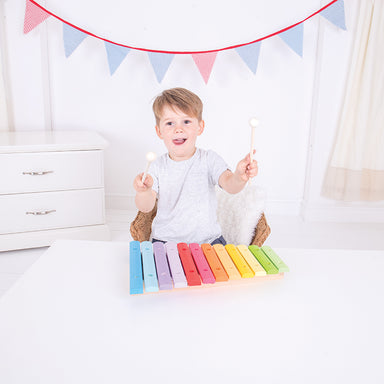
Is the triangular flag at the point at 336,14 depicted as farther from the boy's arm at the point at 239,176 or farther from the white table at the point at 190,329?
the white table at the point at 190,329

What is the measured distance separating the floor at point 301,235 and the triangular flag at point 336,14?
Answer: 1159 millimetres

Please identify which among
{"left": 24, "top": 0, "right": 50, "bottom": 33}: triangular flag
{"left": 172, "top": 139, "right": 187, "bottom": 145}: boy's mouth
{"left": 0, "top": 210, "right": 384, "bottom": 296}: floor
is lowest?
{"left": 0, "top": 210, "right": 384, "bottom": 296}: floor

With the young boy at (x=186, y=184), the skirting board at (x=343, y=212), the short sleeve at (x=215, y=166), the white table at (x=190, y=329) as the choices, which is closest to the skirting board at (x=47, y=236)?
the young boy at (x=186, y=184)

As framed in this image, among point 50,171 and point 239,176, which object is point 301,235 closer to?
point 239,176

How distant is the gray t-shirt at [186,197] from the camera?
4.44ft

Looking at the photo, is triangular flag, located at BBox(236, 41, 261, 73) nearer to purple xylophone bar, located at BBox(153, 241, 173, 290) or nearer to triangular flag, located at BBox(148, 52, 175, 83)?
triangular flag, located at BBox(148, 52, 175, 83)

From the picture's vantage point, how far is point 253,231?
55.7 inches

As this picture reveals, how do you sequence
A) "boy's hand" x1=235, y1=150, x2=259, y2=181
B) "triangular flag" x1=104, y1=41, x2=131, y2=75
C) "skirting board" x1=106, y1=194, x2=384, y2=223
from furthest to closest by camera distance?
"skirting board" x1=106, y1=194, x2=384, y2=223, "triangular flag" x1=104, y1=41, x2=131, y2=75, "boy's hand" x1=235, y1=150, x2=259, y2=181

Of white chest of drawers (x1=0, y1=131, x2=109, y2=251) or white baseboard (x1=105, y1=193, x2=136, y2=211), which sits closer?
white chest of drawers (x1=0, y1=131, x2=109, y2=251)

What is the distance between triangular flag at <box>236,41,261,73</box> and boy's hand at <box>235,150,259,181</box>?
1.36 meters

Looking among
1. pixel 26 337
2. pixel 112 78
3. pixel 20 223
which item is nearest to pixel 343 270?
pixel 26 337

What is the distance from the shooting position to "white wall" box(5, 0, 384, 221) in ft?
7.89

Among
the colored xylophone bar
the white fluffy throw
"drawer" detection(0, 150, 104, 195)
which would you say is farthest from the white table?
"drawer" detection(0, 150, 104, 195)

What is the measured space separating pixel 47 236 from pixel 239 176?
127 centimetres
